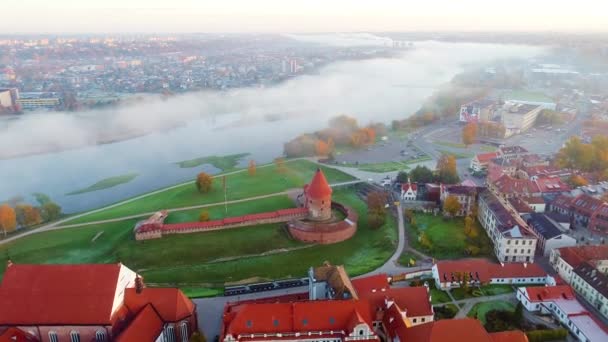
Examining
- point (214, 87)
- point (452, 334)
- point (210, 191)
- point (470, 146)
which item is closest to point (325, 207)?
point (210, 191)

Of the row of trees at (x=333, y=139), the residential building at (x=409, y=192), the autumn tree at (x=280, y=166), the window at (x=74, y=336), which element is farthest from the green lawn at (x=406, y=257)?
the row of trees at (x=333, y=139)

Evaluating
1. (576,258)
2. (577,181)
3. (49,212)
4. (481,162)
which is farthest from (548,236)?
(49,212)

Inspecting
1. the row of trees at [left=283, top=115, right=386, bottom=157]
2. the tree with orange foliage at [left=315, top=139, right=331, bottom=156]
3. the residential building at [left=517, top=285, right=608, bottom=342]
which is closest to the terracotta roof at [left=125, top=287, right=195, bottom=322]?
the residential building at [left=517, top=285, right=608, bottom=342]

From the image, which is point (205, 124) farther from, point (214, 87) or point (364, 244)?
point (364, 244)

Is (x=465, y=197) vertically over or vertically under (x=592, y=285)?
over

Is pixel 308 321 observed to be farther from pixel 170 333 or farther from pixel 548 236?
pixel 548 236

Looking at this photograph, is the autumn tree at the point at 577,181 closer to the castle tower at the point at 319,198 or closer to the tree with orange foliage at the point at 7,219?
the castle tower at the point at 319,198

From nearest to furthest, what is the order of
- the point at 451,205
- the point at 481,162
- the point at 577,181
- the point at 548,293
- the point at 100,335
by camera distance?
the point at 100,335, the point at 548,293, the point at 451,205, the point at 577,181, the point at 481,162
